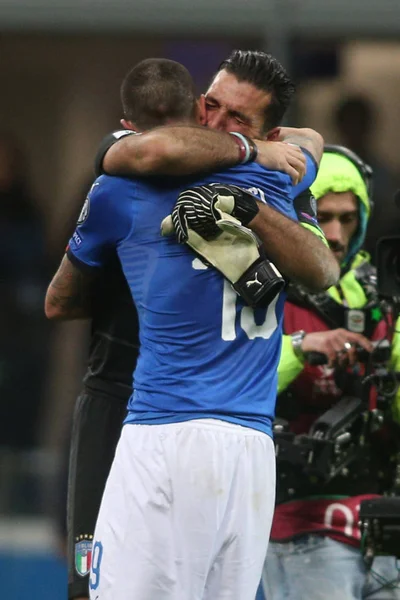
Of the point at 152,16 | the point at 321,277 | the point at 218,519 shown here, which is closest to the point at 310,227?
the point at 321,277

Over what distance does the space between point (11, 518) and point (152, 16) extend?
8.77ft

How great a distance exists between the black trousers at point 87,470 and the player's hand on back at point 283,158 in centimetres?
89

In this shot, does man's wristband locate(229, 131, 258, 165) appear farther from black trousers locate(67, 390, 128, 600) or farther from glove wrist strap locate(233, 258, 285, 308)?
black trousers locate(67, 390, 128, 600)

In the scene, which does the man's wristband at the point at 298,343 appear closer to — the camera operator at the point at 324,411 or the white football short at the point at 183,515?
the camera operator at the point at 324,411

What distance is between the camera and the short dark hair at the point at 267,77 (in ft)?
12.0

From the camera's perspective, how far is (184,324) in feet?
11.2

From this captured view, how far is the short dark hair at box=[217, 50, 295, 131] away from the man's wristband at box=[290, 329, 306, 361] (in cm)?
80

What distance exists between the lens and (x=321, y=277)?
3.51 m

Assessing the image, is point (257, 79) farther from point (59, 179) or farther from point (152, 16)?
point (59, 179)

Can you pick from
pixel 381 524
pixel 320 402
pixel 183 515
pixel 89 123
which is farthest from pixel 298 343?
pixel 89 123

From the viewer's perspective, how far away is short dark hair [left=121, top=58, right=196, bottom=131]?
3643 mm

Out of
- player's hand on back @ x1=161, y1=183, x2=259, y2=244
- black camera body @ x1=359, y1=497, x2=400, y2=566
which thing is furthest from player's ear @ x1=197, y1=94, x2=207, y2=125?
black camera body @ x1=359, y1=497, x2=400, y2=566

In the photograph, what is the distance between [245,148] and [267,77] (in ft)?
1.00

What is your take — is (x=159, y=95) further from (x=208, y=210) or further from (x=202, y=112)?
(x=208, y=210)
